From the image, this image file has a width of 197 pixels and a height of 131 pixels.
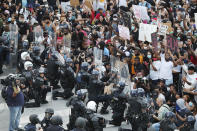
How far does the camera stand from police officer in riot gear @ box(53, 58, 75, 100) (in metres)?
18.3

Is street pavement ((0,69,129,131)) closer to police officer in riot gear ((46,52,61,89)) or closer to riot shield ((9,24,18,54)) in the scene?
police officer in riot gear ((46,52,61,89))

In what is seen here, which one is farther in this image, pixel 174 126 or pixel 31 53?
pixel 31 53

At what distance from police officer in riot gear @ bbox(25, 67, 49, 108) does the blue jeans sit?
2.32 meters

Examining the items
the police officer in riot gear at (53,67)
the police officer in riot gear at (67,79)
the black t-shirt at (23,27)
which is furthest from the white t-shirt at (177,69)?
the black t-shirt at (23,27)

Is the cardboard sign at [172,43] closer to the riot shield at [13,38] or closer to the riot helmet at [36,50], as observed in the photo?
the riot helmet at [36,50]

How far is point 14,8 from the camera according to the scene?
26.0 meters

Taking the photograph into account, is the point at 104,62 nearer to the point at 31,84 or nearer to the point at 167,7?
the point at 31,84

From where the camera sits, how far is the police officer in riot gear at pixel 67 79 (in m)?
18.3

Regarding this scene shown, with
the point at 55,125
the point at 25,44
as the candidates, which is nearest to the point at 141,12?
the point at 25,44

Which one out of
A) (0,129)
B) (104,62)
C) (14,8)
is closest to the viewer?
(0,129)

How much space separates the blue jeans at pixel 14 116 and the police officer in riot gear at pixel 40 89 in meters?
2.32

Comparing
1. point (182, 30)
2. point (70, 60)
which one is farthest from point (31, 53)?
point (182, 30)

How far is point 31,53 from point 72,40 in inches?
89.5

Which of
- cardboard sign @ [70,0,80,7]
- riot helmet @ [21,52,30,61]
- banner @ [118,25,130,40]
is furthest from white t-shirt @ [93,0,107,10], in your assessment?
riot helmet @ [21,52,30,61]
